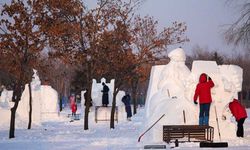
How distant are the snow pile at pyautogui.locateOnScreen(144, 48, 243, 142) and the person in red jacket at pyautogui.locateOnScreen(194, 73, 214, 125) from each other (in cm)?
112

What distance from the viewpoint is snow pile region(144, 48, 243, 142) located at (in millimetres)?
18812

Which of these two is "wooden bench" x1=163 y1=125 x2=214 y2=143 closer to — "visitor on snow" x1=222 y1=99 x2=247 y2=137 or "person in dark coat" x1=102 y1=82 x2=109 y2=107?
"visitor on snow" x1=222 y1=99 x2=247 y2=137

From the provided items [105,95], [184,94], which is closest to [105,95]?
[105,95]

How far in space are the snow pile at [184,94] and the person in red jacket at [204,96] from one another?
3.69ft

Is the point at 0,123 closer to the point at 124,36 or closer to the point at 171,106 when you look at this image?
the point at 124,36

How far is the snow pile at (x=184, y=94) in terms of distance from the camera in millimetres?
18812

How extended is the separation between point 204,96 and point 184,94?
Answer: 2.01 metres

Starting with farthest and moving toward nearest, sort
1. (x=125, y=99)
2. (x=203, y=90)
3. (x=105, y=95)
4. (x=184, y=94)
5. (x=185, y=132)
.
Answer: (x=125, y=99) < (x=105, y=95) < (x=184, y=94) < (x=203, y=90) < (x=185, y=132)

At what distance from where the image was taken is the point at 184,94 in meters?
19.6

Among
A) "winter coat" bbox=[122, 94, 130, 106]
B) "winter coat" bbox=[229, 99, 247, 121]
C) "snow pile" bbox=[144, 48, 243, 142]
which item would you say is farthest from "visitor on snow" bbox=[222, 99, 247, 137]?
"winter coat" bbox=[122, 94, 130, 106]

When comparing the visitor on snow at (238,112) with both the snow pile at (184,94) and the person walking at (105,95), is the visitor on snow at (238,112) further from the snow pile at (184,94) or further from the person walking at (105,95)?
the person walking at (105,95)

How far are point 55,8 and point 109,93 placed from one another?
13.8m

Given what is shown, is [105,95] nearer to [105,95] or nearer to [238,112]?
[105,95]

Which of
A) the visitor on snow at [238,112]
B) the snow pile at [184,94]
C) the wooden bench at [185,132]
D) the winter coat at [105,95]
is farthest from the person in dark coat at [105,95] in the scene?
the wooden bench at [185,132]
